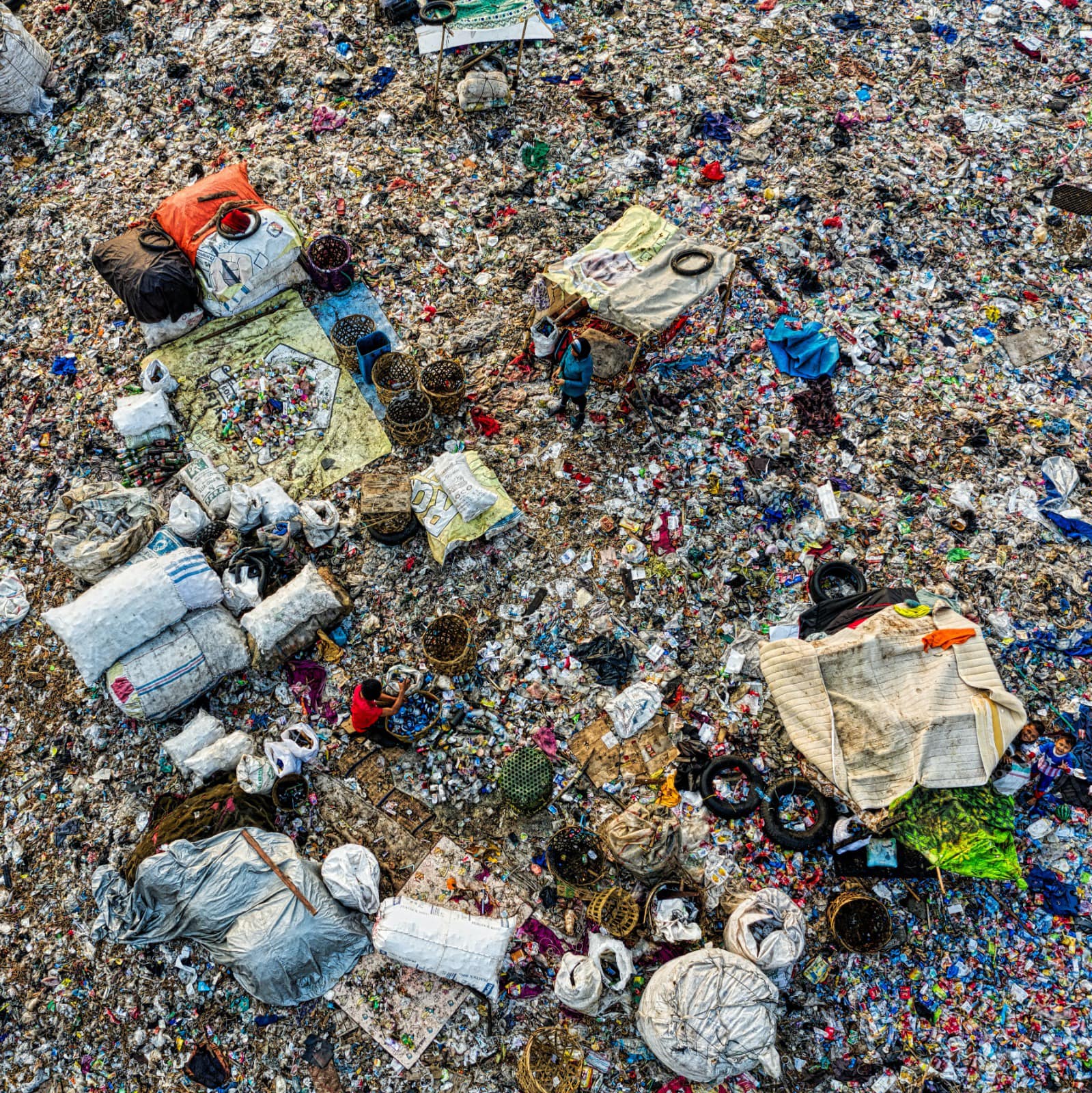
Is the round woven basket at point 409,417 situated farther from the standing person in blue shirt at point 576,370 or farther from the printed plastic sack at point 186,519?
the printed plastic sack at point 186,519

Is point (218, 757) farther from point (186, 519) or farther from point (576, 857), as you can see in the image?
point (576, 857)

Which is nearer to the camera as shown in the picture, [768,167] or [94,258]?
[94,258]

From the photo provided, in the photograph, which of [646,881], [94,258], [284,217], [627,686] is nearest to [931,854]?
[646,881]

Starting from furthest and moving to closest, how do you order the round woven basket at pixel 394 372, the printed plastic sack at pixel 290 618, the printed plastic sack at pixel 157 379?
the printed plastic sack at pixel 157 379 < the round woven basket at pixel 394 372 < the printed plastic sack at pixel 290 618

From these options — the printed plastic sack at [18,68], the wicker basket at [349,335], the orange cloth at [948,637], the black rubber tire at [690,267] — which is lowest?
the orange cloth at [948,637]

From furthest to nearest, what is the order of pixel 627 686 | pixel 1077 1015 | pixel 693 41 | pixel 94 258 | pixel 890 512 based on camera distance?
pixel 693 41 → pixel 94 258 → pixel 890 512 → pixel 627 686 → pixel 1077 1015

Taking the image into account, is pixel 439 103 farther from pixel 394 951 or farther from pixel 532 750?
pixel 394 951

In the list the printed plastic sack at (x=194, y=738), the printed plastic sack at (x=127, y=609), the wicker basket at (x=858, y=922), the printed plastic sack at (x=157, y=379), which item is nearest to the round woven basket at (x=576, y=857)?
the wicker basket at (x=858, y=922)
